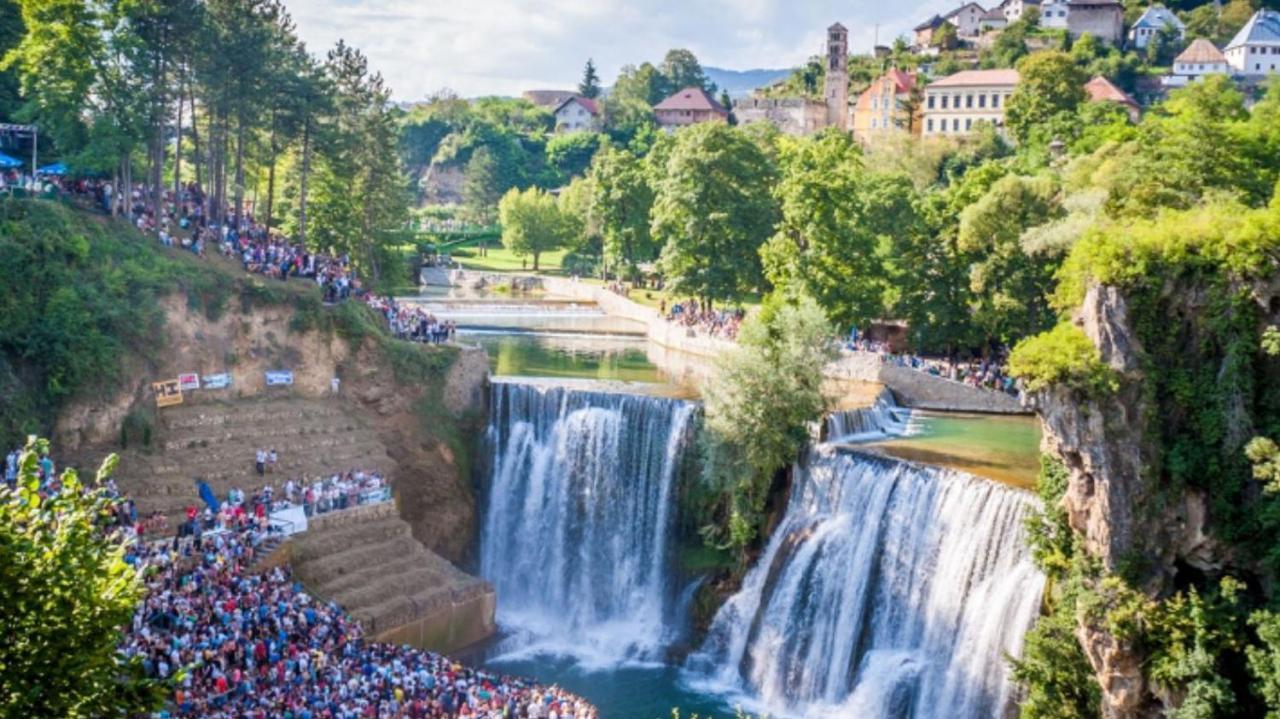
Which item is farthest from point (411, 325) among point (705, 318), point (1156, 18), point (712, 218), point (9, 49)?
point (1156, 18)

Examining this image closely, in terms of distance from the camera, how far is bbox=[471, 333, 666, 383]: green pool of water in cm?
5225

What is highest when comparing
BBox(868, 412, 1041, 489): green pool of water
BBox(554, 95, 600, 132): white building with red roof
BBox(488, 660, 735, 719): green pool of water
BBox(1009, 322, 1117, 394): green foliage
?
BBox(554, 95, 600, 132): white building with red roof

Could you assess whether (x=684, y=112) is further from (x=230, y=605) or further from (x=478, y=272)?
(x=230, y=605)

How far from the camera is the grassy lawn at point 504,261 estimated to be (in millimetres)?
96625

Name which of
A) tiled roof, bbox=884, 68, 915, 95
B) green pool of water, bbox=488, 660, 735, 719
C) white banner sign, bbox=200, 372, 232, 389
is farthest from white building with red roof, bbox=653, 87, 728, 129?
green pool of water, bbox=488, 660, 735, 719

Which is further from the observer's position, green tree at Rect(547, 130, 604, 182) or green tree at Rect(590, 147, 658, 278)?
green tree at Rect(547, 130, 604, 182)

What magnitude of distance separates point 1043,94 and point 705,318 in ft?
127

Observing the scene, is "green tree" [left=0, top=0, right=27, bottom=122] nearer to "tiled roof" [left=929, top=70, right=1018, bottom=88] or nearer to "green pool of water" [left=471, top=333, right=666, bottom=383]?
"green pool of water" [left=471, top=333, right=666, bottom=383]

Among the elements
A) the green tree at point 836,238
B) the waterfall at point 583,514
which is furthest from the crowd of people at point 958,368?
the waterfall at point 583,514

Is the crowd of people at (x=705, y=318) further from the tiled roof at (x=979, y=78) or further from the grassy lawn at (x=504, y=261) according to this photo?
the tiled roof at (x=979, y=78)

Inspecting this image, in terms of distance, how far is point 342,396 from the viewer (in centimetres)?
4262

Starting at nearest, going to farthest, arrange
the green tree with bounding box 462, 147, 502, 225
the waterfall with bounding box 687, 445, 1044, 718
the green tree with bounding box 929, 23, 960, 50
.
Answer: the waterfall with bounding box 687, 445, 1044, 718, the green tree with bounding box 462, 147, 502, 225, the green tree with bounding box 929, 23, 960, 50

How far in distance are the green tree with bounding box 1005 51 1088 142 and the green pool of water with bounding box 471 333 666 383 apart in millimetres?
37310

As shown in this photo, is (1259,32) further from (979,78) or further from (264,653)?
(264,653)
